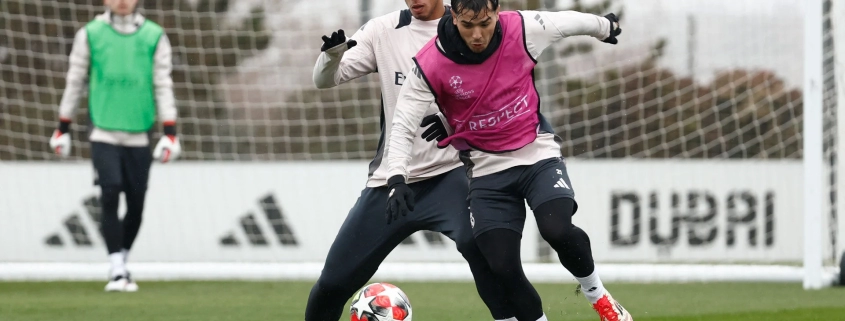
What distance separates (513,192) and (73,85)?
431cm

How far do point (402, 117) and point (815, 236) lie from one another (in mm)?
4518

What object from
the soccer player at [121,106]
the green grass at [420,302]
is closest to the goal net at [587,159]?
the green grass at [420,302]

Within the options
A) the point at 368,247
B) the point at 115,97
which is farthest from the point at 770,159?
the point at 368,247

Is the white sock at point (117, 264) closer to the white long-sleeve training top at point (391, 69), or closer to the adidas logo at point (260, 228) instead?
the adidas logo at point (260, 228)

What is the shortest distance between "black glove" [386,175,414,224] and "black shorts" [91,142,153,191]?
12.6ft

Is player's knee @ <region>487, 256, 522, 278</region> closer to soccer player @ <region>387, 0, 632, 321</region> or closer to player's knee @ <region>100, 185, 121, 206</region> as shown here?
soccer player @ <region>387, 0, 632, 321</region>

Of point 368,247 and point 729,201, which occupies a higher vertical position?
point 368,247

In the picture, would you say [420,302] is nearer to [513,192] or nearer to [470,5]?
[513,192]

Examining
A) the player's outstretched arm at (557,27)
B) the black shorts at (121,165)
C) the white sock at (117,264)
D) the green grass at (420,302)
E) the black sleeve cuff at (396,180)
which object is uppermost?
the player's outstretched arm at (557,27)

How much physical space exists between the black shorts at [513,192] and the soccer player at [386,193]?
13cm

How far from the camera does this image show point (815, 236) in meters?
8.70

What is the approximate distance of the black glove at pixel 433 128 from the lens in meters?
5.41

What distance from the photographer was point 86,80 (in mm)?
8703

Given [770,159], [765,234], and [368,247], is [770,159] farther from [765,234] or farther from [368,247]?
[368,247]
